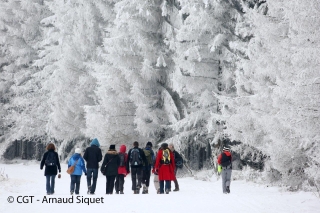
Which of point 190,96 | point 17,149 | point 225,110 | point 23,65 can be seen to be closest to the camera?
point 225,110

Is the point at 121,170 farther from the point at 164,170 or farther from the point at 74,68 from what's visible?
the point at 74,68

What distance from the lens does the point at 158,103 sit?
2484 cm

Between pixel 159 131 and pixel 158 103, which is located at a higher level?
pixel 158 103

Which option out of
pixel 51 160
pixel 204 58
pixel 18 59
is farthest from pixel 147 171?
pixel 18 59

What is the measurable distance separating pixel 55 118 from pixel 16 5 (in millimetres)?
13091

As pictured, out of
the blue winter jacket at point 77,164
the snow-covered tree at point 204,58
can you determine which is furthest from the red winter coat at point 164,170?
the snow-covered tree at point 204,58

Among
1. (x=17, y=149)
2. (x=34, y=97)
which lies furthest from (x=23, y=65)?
(x=17, y=149)

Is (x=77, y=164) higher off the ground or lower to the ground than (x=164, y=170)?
higher

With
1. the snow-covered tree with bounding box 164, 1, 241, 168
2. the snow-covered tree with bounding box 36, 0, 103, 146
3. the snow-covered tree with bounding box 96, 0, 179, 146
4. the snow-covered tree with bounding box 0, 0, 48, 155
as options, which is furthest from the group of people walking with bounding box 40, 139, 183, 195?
the snow-covered tree with bounding box 0, 0, 48, 155

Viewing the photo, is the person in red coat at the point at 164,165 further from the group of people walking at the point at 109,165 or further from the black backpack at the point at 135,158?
the black backpack at the point at 135,158

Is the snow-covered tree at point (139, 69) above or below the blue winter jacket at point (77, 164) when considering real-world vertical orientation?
above

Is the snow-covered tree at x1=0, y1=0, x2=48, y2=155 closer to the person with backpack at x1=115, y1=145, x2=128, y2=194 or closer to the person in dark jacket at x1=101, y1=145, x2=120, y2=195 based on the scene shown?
the person with backpack at x1=115, y1=145, x2=128, y2=194

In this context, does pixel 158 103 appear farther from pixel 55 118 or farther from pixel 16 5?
Result: pixel 16 5

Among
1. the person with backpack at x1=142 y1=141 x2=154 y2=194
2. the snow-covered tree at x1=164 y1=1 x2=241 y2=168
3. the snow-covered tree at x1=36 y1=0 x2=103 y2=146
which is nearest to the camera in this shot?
the person with backpack at x1=142 y1=141 x2=154 y2=194
